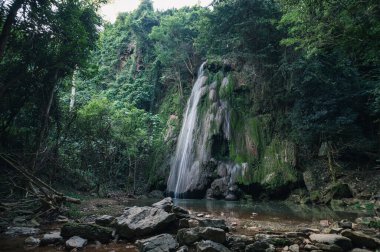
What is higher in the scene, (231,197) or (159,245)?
(231,197)

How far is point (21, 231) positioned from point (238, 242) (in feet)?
14.1

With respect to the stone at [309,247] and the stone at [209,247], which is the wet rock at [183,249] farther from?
the stone at [309,247]

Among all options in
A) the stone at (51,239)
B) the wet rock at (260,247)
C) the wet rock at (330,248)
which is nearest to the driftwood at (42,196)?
the stone at (51,239)

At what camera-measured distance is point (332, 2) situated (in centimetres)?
761

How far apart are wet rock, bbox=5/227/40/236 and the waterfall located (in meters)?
11.9

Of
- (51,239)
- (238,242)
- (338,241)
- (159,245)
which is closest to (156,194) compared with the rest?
(51,239)

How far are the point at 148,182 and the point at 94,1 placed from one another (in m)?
12.5

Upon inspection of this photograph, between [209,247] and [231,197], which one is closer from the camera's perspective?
[209,247]

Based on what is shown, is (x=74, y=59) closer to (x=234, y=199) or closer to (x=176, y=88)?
(x=234, y=199)

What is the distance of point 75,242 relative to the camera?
4.83m

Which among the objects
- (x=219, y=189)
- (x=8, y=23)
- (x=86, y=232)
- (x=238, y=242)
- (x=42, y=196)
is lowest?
(x=86, y=232)

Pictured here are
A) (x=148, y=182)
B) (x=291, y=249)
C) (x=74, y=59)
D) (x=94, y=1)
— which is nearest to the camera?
(x=291, y=249)

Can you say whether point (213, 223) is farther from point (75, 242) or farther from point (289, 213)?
point (289, 213)

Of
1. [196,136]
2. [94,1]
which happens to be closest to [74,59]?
[94,1]
